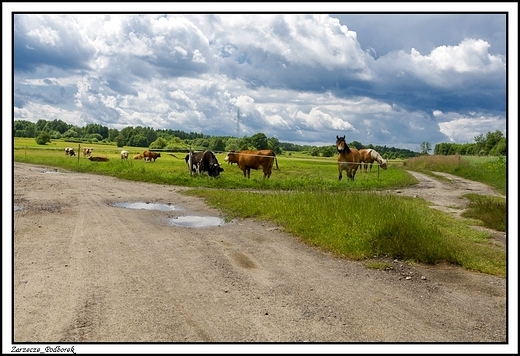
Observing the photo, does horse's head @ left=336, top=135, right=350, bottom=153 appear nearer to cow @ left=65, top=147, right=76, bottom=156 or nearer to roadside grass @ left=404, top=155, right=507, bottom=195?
roadside grass @ left=404, top=155, right=507, bottom=195

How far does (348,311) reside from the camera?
4199 mm

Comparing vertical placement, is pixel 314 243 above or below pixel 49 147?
below

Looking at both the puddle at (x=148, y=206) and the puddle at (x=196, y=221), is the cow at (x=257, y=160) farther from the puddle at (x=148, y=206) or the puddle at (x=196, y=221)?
the puddle at (x=196, y=221)

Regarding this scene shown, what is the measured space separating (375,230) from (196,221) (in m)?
3.85

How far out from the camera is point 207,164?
18.6 meters

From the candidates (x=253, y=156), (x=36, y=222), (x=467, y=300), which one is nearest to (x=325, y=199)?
(x=467, y=300)

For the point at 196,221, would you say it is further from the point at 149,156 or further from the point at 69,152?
the point at 69,152

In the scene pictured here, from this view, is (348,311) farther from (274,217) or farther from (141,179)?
(141,179)

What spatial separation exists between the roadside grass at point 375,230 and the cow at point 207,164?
8420 mm

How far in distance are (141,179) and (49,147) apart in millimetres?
28178

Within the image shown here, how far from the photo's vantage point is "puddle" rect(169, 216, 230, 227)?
8529 mm

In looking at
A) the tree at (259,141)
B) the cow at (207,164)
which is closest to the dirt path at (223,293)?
the cow at (207,164)

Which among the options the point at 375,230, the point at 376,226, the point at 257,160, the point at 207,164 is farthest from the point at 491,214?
Result: the point at 207,164

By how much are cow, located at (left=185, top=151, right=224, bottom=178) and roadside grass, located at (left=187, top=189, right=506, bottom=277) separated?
27.6ft
